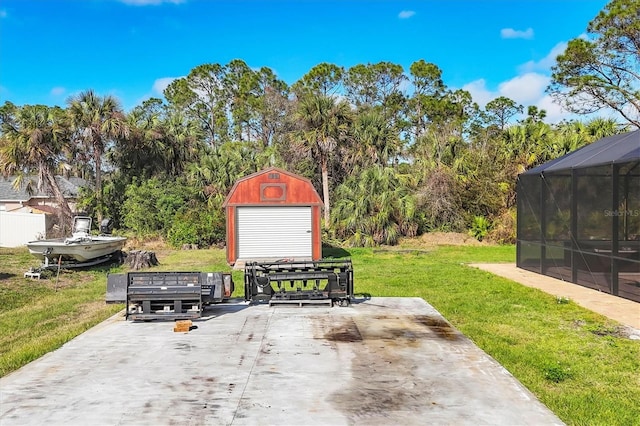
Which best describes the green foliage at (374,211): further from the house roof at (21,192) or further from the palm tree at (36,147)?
the house roof at (21,192)

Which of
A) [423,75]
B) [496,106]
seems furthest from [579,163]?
[496,106]

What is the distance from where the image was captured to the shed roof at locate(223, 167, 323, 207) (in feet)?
53.4

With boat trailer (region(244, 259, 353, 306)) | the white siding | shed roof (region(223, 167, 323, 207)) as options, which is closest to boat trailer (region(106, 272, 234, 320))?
boat trailer (region(244, 259, 353, 306))

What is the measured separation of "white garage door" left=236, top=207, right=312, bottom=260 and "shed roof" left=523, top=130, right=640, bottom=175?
7166 mm

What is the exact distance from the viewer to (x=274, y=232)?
16.3 m

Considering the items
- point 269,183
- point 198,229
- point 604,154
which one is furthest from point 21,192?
point 604,154

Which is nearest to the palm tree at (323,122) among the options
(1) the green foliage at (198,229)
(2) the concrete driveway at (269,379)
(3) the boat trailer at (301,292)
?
(1) the green foliage at (198,229)

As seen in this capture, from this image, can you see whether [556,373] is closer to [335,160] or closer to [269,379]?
[269,379]

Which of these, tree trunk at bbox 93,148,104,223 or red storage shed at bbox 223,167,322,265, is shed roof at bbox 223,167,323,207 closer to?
red storage shed at bbox 223,167,322,265

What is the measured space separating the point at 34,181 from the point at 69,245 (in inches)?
553

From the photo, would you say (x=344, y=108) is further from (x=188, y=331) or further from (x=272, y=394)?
(x=272, y=394)

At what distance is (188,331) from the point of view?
636 cm

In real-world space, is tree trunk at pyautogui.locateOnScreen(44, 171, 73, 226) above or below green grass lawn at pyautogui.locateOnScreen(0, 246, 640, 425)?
above

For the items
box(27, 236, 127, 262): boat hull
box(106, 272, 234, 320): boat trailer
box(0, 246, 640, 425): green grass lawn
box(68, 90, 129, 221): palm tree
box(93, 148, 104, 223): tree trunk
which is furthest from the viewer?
box(93, 148, 104, 223): tree trunk
